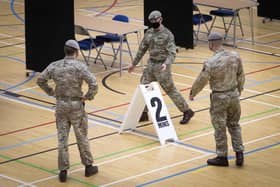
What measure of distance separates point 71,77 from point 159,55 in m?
2.93

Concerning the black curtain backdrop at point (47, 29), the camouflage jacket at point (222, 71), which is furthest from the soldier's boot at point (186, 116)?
the black curtain backdrop at point (47, 29)

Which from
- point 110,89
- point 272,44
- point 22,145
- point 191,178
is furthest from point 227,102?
point 272,44

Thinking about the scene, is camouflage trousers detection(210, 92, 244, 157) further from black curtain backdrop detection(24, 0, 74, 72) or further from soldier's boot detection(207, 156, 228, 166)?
black curtain backdrop detection(24, 0, 74, 72)

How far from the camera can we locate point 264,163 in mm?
12961

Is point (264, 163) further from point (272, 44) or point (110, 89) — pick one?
point (272, 44)

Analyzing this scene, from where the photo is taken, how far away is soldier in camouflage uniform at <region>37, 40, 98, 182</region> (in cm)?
1192

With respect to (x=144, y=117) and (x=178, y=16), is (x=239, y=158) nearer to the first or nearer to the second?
(x=144, y=117)

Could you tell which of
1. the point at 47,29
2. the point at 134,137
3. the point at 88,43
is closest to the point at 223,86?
the point at 134,137

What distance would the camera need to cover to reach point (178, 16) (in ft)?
66.9

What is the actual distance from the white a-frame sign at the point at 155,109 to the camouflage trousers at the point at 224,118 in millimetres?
1451

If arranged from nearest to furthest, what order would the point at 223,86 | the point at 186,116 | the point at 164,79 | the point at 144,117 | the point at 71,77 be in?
the point at 71,77, the point at 223,86, the point at 164,79, the point at 186,116, the point at 144,117

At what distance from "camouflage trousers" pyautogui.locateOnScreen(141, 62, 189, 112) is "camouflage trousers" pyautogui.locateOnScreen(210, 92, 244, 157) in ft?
6.93

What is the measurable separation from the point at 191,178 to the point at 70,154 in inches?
82.9

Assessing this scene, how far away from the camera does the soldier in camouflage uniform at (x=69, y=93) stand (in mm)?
11922
